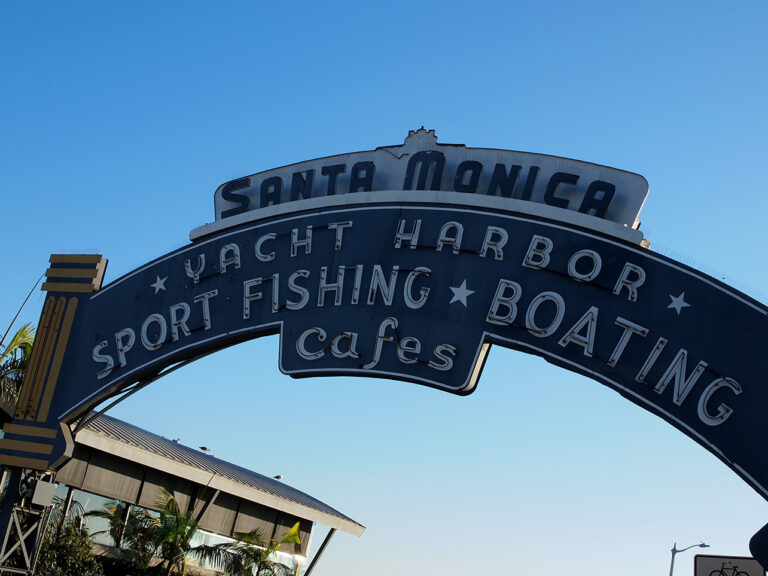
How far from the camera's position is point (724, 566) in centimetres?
798

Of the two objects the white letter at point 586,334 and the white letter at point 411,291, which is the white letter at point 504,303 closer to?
Answer: the white letter at point 586,334

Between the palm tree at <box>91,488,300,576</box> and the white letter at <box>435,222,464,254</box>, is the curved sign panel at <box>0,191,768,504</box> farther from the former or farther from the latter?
the palm tree at <box>91,488,300,576</box>

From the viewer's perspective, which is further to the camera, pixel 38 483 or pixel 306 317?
pixel 38 483

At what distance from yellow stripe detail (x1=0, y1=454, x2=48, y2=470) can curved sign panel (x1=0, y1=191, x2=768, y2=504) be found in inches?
1.6

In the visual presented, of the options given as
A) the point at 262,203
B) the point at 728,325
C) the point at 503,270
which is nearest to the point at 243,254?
the point at 262,203

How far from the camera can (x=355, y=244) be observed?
13805 mm

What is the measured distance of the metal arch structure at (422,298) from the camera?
11.1 metres

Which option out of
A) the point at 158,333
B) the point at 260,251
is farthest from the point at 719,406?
the point at 158,333

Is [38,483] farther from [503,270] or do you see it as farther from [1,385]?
[503,270]

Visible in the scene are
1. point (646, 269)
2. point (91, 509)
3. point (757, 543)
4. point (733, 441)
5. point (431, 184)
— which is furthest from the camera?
point (91, 509)

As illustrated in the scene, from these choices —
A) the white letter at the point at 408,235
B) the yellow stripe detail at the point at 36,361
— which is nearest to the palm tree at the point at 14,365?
the yellow stripe detail at the point at 36,361

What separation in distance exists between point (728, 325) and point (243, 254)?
26.0ft

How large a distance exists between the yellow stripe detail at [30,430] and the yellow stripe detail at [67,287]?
8.74ft

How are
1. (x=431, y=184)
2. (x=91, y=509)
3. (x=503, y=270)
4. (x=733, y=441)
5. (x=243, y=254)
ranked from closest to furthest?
(x=733, y=441), (x=503, y=270), (x=431, y=184), (x=243, y=254), (x=91, y=509)
